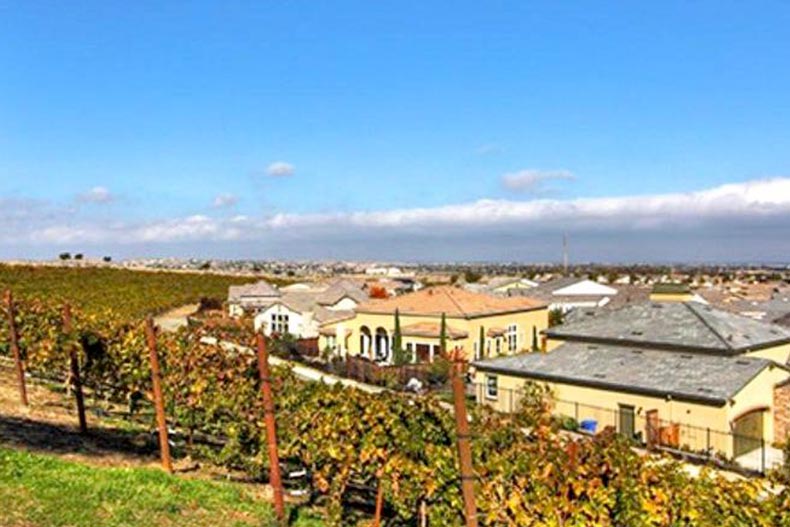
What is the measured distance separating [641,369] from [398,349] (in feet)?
58.7

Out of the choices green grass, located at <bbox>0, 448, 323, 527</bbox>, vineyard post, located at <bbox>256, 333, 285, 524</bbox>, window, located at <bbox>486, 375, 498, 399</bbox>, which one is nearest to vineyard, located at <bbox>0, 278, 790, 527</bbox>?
vineyard post, located at <bbox>256, 333, 285, 524</bbox>

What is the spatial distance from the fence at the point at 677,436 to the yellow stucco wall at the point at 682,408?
32 mm

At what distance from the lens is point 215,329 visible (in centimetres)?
A: 1373

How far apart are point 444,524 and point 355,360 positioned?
31768mm

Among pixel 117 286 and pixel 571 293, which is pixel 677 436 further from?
pixel 117 286

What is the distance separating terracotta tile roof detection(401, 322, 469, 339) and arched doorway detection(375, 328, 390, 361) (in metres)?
2.04

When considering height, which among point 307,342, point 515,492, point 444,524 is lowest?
point 307,342

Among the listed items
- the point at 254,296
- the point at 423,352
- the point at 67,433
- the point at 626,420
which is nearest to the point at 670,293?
the point at 626,420

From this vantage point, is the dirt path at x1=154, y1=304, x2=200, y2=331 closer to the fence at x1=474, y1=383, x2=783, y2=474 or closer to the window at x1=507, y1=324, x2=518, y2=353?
the window at x1=507, y1=324, x2=518, y2=353

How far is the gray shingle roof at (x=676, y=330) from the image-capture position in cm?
2898

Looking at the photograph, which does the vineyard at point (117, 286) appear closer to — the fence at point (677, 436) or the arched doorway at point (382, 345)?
the arched doorway at point (382, 345)

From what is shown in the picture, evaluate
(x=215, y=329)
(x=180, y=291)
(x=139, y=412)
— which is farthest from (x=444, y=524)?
(x=180, y=291)

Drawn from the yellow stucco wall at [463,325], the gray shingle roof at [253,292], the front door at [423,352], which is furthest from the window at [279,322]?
the front door at [423,352]

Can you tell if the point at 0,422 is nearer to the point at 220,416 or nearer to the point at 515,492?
the point at 220,416
